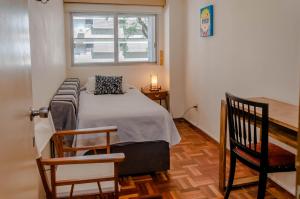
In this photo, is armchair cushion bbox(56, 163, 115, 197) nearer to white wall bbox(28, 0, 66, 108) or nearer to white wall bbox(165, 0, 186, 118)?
white wall bbox(28, 0, 66, 108)

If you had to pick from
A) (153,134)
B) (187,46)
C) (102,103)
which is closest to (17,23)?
(153,134)

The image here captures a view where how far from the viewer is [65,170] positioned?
2.16 m

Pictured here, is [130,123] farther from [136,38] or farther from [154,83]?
[136,38]

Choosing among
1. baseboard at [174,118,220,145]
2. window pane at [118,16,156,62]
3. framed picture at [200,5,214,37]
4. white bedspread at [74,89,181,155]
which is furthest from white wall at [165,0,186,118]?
white bedspread at [74,89,181,155]

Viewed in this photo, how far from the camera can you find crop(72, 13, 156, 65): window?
16.0 feet

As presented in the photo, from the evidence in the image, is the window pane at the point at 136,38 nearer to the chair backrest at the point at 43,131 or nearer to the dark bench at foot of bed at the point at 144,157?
the dark bench at foot of bed at the point at 144,157

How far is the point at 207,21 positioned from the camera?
12.8 ft

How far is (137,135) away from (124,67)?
92.9 inches

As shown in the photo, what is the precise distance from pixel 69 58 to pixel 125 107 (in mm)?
2059

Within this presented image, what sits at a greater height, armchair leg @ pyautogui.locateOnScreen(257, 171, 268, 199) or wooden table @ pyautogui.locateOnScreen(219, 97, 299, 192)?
wooden table @ pyautogui.locateOnScreen(219, 97, 299, 192)

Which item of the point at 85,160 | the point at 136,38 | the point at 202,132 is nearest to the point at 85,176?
the point at 85,160

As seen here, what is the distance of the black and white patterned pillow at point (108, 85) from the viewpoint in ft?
14.0

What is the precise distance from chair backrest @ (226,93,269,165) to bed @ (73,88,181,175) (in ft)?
2.62

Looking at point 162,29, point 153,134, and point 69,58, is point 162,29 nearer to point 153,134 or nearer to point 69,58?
point 69,58
